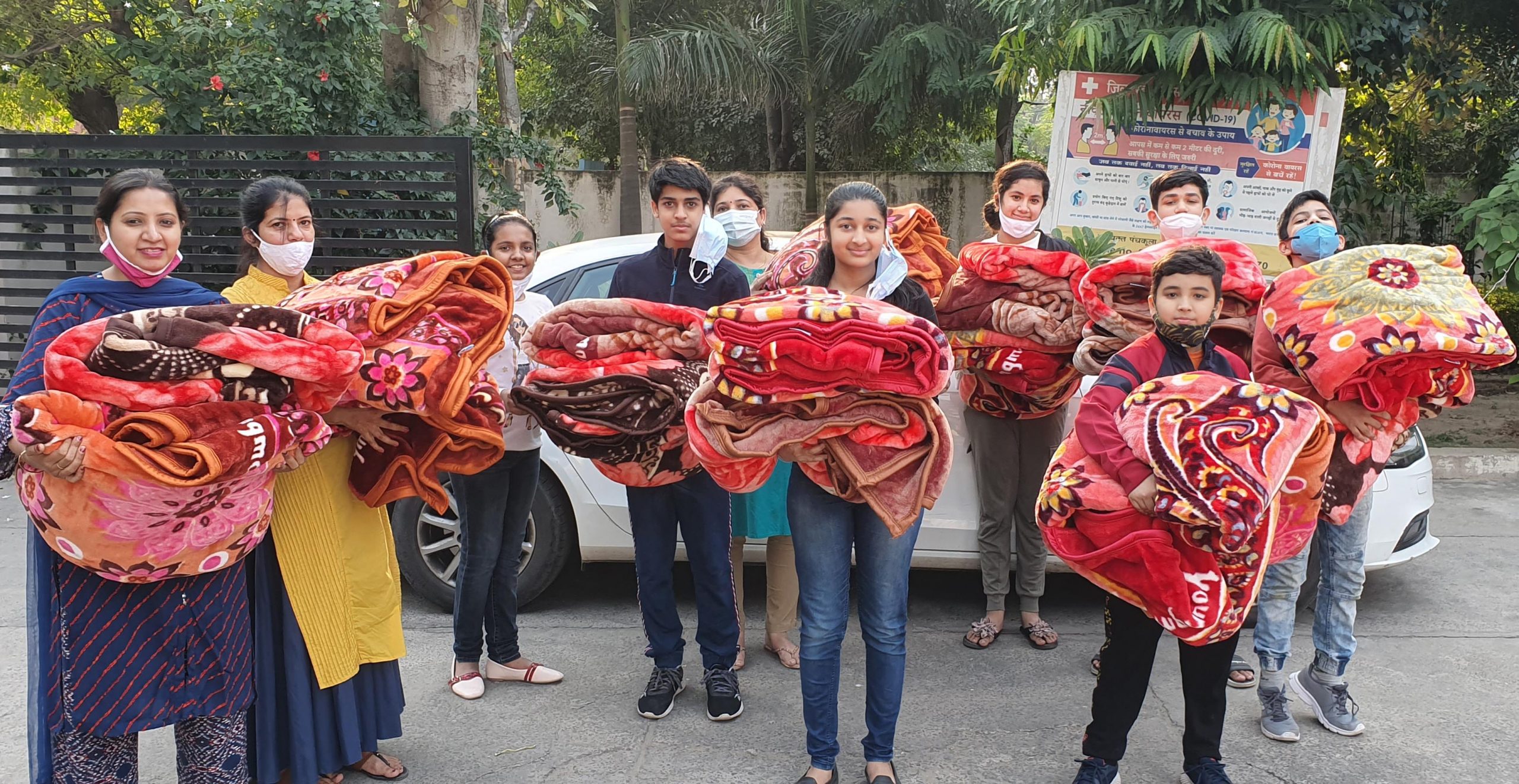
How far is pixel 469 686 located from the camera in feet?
13.6

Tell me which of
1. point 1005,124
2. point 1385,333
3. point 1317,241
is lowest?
point 1385,333

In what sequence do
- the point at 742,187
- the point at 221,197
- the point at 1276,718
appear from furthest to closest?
the point at 221,197
the point at 742,187
the point at 1276,718

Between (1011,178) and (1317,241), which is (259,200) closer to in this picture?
(1011,178)

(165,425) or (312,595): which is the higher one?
Result: (165,425)

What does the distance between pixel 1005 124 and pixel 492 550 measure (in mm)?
10217

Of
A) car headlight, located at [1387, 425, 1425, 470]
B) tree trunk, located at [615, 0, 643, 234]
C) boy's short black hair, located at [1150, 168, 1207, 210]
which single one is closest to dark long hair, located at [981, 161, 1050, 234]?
boy's short black hair, located at [1150, 168, 1207, 210]

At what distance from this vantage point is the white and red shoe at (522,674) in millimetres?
4262

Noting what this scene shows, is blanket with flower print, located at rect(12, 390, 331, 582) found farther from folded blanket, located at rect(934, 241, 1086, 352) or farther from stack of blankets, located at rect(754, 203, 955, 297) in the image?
folded blanket, located at rect(934, 241, 1086, 352)

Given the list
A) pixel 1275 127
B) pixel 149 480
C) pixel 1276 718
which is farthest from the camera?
pixel 1275 127

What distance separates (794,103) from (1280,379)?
1189 cm

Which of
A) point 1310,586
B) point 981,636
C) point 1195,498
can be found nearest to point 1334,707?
point 1310,586

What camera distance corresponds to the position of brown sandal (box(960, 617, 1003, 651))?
4.61 m

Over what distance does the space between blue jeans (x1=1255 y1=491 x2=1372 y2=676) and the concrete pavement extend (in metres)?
0.31

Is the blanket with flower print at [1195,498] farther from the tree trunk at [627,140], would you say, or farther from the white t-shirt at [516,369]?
the tree trunk at [627,140]
